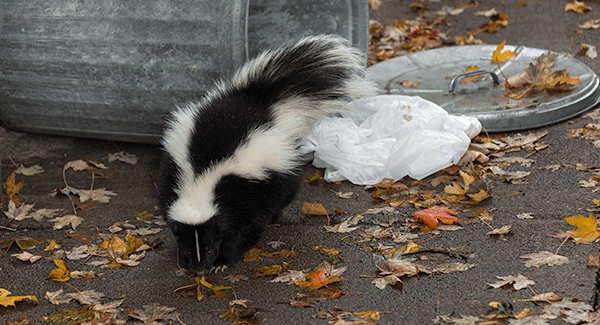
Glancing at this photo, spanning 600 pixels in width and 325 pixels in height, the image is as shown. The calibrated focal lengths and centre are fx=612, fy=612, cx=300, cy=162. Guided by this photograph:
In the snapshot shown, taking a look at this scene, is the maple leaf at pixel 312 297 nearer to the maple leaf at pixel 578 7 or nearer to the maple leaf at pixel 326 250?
the maple leaf at pixel 326 250

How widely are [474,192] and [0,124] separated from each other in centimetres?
345

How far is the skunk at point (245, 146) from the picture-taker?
3.10m

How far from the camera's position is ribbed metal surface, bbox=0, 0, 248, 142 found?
3838 millimetres

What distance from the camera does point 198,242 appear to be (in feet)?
9.98

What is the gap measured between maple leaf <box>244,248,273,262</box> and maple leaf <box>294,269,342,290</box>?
403 mm

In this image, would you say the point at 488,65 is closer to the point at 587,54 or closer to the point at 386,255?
the point at 587,54

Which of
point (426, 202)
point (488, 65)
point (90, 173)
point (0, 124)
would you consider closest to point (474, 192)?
point (426, 202)

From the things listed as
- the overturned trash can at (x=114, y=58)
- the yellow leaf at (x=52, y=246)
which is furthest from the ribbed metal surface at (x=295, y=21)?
the yellow leaf at (x=52, y=246)

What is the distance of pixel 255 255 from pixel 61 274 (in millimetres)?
1021

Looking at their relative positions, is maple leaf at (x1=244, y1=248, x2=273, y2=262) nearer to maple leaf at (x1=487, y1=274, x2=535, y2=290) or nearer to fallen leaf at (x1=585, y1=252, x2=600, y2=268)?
maple leaf at (x1=487, y1=274, x2=535, y2=290)

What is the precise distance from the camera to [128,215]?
12.6 feet

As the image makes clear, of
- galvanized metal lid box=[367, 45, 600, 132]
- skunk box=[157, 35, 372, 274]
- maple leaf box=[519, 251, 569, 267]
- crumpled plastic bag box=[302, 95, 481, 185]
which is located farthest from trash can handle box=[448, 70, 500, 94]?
maple leaf box=[519, 251, 569, 267]

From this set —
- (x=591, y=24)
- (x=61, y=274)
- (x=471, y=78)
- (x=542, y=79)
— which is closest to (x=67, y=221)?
(x=61, y=274)

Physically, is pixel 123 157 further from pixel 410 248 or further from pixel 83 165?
pixel 410 248
